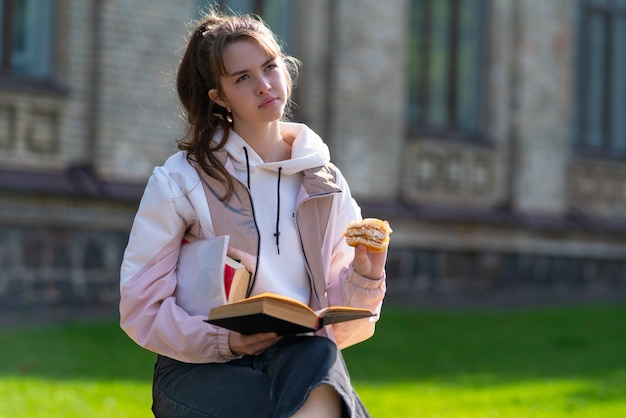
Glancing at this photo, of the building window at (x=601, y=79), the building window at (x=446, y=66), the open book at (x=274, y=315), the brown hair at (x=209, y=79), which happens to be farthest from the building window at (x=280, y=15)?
the open book at (x=274, y=315)

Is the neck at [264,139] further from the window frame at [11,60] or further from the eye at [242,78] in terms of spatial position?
the window frame at [11,60]

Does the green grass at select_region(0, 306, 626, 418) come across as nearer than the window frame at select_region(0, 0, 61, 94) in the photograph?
Yes

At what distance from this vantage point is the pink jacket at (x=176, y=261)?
3725mm

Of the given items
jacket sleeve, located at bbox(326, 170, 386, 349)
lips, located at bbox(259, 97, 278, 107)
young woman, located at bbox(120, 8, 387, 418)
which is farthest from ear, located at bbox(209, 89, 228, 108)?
jacket sleeve, located at bbox(326, 170, 386, 349)

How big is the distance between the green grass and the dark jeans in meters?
3.29

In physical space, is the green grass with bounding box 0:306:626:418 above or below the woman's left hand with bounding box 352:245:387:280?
below

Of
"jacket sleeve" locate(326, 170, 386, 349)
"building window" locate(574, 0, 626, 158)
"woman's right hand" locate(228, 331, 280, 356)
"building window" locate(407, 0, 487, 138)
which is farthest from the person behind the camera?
"building window" locate(574, 0, 626, 158)

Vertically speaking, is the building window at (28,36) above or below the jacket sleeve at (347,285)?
above

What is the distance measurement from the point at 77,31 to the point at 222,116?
27.7 ft

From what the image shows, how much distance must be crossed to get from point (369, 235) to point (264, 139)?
562 millimetres

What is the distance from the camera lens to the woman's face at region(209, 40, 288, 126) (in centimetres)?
391

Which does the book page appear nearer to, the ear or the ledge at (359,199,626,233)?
the ear

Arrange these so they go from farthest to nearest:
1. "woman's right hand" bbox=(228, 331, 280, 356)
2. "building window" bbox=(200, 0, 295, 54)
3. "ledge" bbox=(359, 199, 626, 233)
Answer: "ledge" bbox=(359, 199, 626, 233)
"building window" bbox=(200, 0, 295, 54)
"woman's right hand" bbox=(228, 331, 280, 356)

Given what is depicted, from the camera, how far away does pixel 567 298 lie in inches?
647
